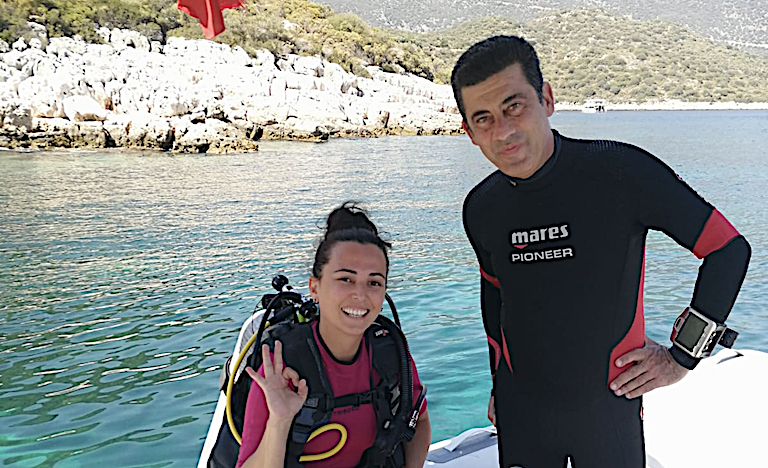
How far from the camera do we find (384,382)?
186cm

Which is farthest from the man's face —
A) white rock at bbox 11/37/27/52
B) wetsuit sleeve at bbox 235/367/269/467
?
white rock at bbox 11/37/27/52

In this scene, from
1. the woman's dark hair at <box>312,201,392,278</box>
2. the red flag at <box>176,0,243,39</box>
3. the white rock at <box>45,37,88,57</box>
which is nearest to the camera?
the woman's dark hair at <box>312,201,392,278</box>

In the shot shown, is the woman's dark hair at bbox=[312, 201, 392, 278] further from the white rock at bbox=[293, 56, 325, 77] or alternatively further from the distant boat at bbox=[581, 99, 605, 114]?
the distant boat at bbox=[581, 99, 605, 114]

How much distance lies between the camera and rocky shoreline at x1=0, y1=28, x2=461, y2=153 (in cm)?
2548

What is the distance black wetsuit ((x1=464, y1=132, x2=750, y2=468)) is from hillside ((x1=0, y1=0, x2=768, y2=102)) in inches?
925

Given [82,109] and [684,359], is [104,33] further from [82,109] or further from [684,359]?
[684,359]

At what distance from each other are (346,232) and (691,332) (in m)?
0.96

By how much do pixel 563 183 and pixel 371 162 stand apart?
2079 cm

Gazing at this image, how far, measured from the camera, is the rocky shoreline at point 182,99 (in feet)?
83.6

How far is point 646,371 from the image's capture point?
66.9 inches

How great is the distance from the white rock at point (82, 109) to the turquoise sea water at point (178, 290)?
9.42m

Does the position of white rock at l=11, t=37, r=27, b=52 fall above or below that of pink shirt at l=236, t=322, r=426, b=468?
above

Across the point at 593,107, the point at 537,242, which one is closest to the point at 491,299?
the point at 537,242

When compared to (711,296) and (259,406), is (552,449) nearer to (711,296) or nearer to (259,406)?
(711,296)
